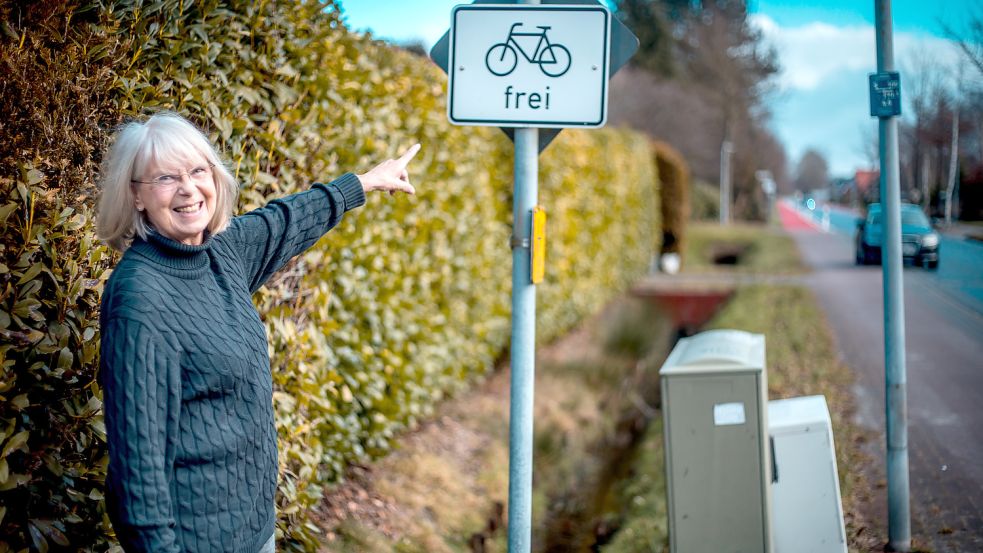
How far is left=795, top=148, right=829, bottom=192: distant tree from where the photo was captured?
645 cm

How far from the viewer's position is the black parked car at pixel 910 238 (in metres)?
5.03

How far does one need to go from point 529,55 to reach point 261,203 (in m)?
1.25

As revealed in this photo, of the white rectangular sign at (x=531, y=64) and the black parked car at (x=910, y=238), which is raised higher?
the white rectangular sign at (x=531, y=64)

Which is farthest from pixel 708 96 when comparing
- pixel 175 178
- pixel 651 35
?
pixel 175 178

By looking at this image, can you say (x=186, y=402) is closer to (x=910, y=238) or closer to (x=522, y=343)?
(x=522, y=343)

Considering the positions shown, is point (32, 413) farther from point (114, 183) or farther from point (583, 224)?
point (583, 224)

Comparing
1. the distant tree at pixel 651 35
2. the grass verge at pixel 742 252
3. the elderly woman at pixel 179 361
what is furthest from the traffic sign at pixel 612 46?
the distant tree at pixel 651 35

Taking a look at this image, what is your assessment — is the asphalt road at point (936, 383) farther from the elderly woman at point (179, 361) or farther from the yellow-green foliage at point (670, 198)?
the yellow-green foliage at point (670, 198)

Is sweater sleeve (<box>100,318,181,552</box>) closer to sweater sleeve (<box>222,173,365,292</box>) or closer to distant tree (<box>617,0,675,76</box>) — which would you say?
sweater sleeve (<box>222,173,365,292</box>)

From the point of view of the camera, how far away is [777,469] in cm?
374

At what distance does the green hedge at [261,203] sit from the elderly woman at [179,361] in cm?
38

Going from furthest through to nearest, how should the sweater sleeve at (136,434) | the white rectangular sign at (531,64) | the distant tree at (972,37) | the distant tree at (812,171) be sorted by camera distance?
the distant tree at (812,171), the distant tree at (972,37), the white rectangular sign at (531,64), the sweater sleeve at (136,434)

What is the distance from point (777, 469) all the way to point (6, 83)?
11.3 ft

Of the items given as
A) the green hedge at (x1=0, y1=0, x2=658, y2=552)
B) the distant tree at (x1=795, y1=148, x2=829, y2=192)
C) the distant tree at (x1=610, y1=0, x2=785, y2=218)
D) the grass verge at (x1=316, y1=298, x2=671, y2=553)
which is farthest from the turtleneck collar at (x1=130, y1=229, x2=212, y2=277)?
the distant tree at (x1=610, y1=0, x2=785, y2=218)
